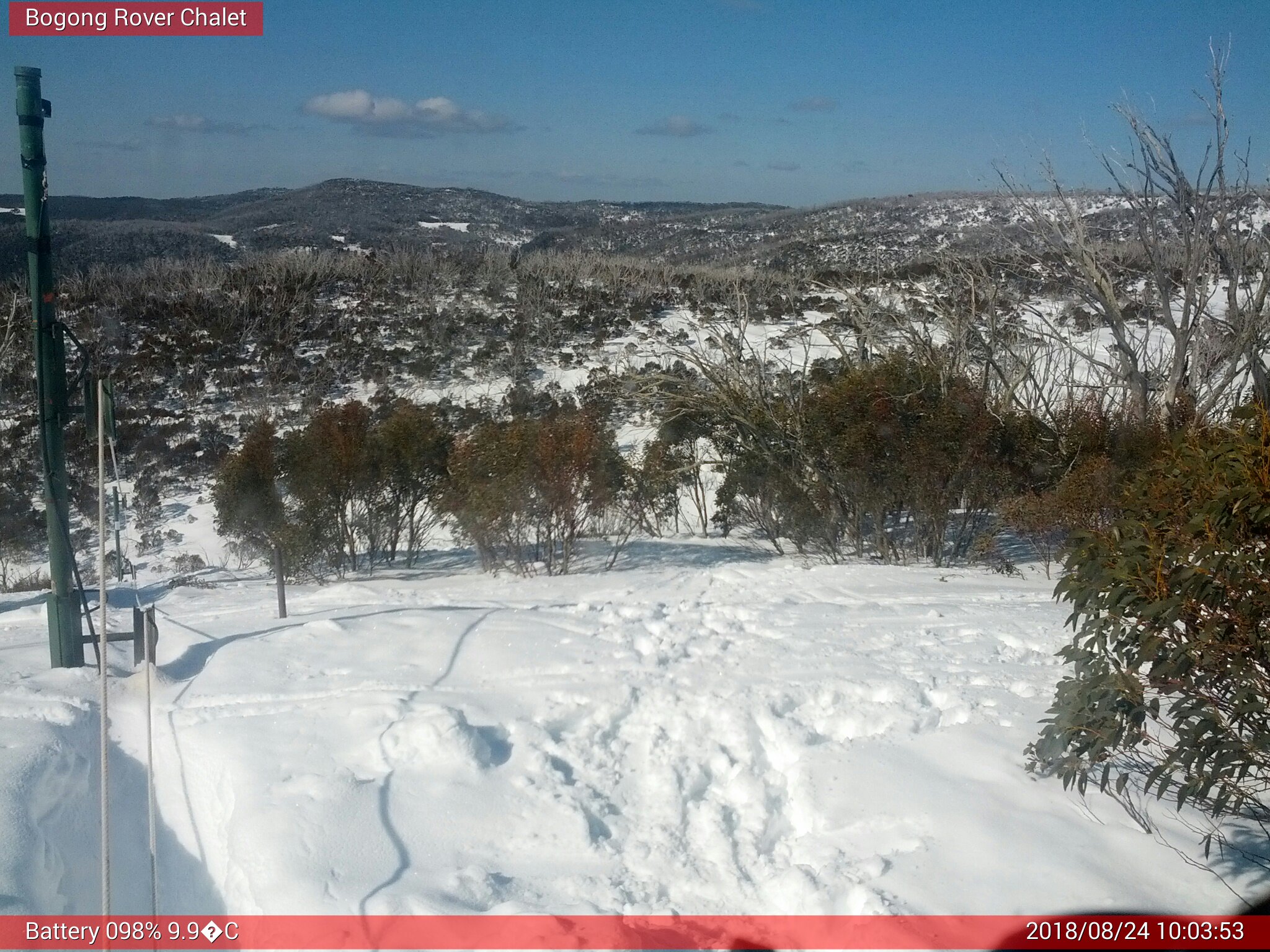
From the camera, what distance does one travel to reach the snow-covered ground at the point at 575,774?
3375 millimetres

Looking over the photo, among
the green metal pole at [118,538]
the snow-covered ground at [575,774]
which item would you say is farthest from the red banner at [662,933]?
the green metal pole at [118,538]

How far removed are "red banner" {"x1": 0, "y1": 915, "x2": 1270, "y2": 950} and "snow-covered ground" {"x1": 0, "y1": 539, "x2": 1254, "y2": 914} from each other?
0.07 m

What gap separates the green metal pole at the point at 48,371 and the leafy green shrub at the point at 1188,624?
512 cm

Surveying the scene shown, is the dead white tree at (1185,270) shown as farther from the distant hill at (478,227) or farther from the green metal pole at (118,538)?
the distant hill at (478,227)

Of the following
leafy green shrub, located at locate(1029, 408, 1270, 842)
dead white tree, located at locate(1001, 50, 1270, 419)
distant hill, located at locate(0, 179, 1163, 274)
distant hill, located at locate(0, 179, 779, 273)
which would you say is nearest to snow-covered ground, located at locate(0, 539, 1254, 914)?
leafy green shrub, located at locate(1029, 408, 1270, 842)

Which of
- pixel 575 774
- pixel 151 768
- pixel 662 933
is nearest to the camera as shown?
pixel 662 933

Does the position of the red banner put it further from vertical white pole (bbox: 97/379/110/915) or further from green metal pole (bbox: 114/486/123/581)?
green metal pole (bbox: 114/486/123/581)

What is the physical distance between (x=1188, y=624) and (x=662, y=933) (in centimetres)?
199

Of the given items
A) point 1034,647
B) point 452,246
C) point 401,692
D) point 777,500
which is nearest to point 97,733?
point 401,692

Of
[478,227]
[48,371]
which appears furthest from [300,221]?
[48,371]

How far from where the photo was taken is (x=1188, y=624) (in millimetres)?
3064

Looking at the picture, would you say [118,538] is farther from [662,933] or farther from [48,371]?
[662,933]

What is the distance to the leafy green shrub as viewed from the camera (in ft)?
9.41

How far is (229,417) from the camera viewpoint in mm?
20750
